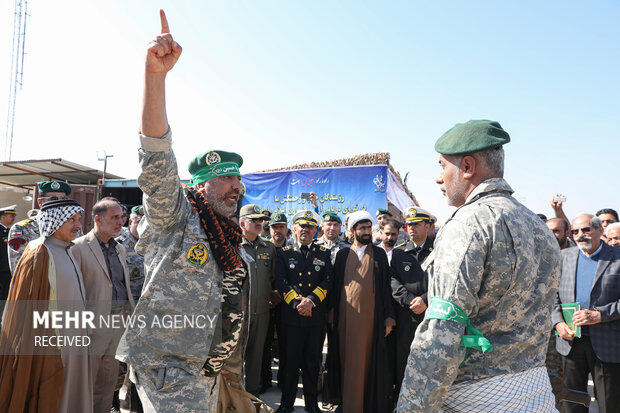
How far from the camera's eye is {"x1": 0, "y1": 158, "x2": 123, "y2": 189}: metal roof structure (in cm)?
1326

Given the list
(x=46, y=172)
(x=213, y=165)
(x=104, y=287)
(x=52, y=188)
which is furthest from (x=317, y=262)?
(x=46, y=172)

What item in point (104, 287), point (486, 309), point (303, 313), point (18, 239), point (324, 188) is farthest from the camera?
point (324, 188)

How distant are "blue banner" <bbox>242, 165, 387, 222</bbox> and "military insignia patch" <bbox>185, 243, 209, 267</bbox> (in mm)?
8557

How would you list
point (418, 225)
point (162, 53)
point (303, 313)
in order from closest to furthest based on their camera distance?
1. point (162, 53)
2. point (303, 313)
3. point (418, 225)

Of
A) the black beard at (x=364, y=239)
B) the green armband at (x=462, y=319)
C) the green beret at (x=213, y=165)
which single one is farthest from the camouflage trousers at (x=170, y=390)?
the black beard at (x=364, y=239)

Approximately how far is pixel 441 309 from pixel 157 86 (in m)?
1.58

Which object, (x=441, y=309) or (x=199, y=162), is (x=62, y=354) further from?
(x=441, y=309)

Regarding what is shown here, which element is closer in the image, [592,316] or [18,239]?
[592,316]

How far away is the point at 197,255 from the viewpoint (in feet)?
7.34

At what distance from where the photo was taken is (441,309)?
149 cm

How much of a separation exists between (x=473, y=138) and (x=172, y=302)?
1698mm

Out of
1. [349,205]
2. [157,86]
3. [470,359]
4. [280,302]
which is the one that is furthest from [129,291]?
[349,205]

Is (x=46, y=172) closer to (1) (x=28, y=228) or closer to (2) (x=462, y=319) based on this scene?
(1) (x=28, y=228)

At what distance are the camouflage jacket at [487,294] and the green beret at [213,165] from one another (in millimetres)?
1379
